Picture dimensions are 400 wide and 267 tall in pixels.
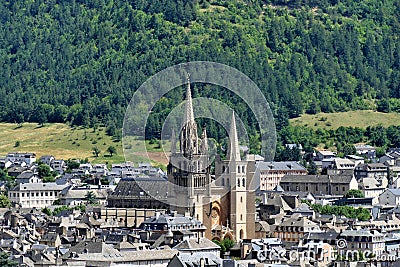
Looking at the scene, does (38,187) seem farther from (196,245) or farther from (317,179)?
(196,245)

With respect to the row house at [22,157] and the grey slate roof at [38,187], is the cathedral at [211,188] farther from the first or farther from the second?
the row house at [22,157]

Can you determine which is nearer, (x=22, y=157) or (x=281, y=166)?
(x=281, y=166)

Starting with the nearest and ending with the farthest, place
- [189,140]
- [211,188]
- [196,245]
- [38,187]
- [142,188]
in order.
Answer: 1. [196,245]
2. [211,188]
3. [189,140]
4. [142,188]
5. [38,187]

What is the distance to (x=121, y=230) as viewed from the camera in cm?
10969

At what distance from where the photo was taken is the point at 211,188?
375 feet

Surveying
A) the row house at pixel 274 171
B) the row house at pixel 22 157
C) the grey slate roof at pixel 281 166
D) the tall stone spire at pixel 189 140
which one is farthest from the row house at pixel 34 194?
the tall stone spire at pixel 189 140

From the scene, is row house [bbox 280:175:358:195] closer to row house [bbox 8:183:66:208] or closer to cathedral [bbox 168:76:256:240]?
row house [bbox 8:183:66:208]

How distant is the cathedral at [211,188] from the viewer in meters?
113

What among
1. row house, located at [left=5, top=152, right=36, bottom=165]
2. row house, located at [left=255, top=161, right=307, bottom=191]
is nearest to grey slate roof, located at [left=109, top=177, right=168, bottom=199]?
row house, located at [left=255, top=161, right=307, bottom=191]

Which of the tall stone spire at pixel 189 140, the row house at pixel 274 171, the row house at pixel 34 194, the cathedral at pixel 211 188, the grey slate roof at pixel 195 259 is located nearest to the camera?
the grey slate roof at pixel 195 259

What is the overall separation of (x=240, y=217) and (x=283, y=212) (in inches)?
472

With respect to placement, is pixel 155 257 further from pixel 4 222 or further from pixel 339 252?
pixel 4 222

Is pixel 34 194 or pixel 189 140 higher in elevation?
pixel 189 140

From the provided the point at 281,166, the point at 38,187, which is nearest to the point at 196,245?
the point at 38,187
